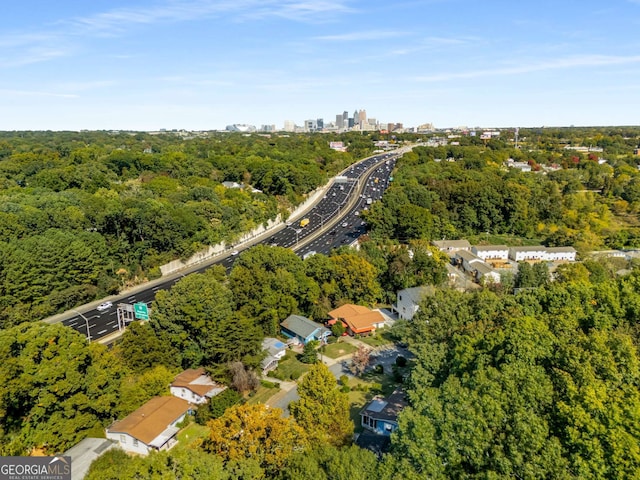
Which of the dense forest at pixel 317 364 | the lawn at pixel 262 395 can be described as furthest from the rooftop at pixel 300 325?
the lawn at pixel 262 395

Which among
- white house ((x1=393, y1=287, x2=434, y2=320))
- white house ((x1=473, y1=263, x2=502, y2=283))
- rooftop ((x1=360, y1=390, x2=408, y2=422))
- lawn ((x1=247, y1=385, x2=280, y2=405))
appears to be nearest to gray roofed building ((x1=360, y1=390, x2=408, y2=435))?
rooftop ((x1=360, y1=390, x2=408, y2=422))

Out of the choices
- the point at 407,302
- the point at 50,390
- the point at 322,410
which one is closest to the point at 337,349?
the point at 407,302

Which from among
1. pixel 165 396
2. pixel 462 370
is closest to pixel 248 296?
pixel 165 396

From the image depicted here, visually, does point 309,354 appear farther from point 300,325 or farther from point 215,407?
point 215,407

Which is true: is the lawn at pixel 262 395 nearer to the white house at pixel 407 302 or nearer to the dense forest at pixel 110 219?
the white house at pixel 407 302

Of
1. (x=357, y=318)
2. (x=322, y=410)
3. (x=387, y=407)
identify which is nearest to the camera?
(x=322, y=410)

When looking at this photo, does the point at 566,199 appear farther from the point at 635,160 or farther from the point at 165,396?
the point at 165,396

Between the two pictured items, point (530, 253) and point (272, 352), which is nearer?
point (272, 352)
